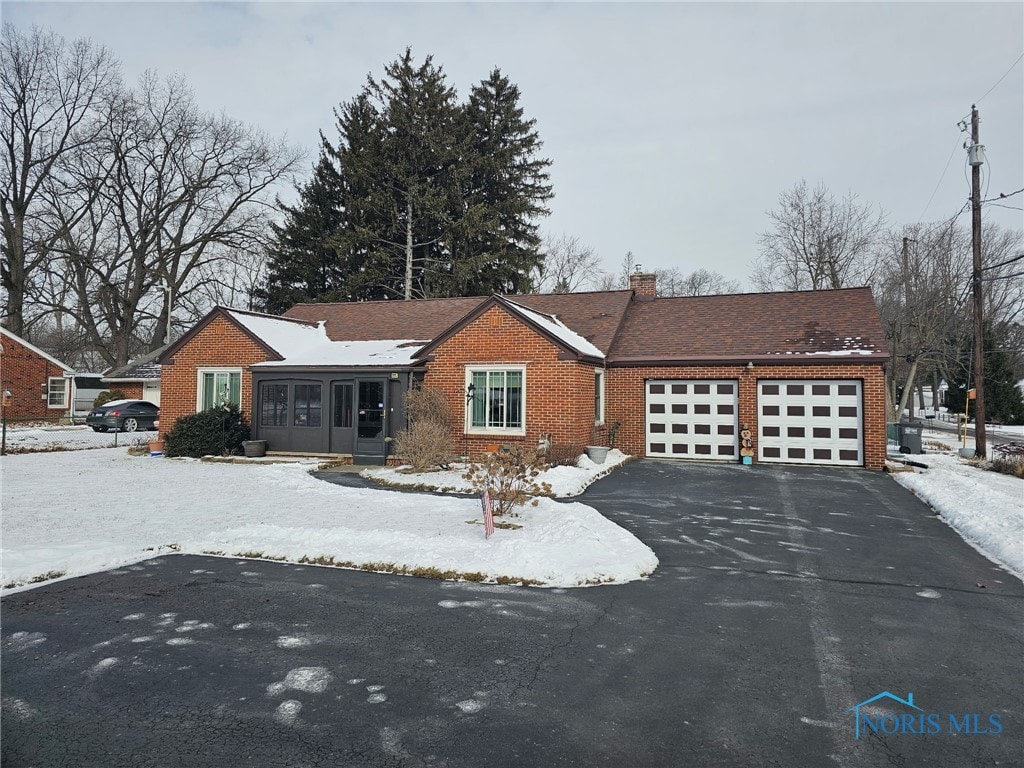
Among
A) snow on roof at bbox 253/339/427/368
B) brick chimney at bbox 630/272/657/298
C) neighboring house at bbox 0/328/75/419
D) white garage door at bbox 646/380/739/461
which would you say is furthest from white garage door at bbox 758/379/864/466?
Answer: neighboring house at bbox 0/328/75/419

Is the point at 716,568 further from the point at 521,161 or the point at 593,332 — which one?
the point at 521,161

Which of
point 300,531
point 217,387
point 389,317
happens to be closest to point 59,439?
point 217,387

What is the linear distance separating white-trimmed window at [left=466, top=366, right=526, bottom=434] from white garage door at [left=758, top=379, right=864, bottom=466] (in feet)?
21.2

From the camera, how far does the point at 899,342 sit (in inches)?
1243

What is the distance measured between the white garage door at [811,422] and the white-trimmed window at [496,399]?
6469 millimetres

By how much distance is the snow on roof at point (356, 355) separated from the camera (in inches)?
669

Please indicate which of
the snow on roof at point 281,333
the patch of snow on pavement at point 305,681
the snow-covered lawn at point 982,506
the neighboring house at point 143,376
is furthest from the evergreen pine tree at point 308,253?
the patch of snow on pavement at point 305,681

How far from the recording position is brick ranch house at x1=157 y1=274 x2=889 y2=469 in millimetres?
15750

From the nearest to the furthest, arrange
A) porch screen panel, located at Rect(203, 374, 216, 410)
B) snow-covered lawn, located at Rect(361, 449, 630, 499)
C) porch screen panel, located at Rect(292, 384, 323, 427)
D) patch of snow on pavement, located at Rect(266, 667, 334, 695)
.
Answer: patch of snow on pavement, located at Rect(266, 667, 334, 695) < snow-covered lawn, located at Rect(361, 449, 630, 499) < porch screen panel, located at Rect(292, 384, 323, 427) < porch screen panel, located at Rect(203, 374, 216, 410)

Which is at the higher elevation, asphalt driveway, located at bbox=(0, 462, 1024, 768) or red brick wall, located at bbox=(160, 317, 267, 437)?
red brick wall, located at bbox=(160, 317, 267, 437)

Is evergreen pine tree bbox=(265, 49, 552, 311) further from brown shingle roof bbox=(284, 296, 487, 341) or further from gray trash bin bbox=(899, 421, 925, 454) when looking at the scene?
gray trash bin bbox=(899, 421, 925, 454)

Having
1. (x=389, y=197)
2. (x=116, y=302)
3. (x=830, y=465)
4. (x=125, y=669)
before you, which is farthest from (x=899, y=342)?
(x=116, y=302)

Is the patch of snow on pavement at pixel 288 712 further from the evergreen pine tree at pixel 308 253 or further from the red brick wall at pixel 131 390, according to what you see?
the red brick wall at pixel 131 390

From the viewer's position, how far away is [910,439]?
1917 cm
